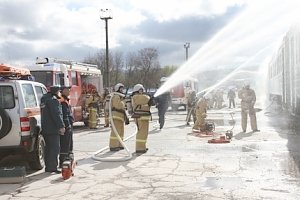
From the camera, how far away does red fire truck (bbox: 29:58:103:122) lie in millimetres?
16562

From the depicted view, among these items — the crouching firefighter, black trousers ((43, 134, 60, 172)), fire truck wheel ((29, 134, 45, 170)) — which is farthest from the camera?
the crouching firefighter

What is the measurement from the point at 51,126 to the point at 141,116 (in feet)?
9.56

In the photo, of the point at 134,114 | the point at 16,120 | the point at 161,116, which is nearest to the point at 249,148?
the point at 134,114

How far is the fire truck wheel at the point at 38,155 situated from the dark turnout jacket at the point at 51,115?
0.40 metres

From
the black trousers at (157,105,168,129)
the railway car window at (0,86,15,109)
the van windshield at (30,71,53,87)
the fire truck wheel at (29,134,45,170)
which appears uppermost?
the van windshield at (30,71,53,87)

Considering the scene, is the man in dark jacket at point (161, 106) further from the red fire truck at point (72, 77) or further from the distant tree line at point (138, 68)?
the distant tree line at point (138, 68)

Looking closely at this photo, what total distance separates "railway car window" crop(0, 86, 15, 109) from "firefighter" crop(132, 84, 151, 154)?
11.6ft

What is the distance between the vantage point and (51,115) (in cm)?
880

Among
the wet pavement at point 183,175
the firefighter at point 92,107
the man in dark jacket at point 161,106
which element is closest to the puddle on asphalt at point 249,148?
the wet pavement at point 183,175

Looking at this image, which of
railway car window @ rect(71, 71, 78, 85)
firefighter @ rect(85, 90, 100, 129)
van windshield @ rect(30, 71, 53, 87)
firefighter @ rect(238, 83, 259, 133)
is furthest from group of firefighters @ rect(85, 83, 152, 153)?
railway car window @ rect(71, 71, 78, 85)

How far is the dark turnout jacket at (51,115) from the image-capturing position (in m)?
8.76

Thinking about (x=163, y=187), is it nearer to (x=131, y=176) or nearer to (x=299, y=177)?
(x=131, y=176)

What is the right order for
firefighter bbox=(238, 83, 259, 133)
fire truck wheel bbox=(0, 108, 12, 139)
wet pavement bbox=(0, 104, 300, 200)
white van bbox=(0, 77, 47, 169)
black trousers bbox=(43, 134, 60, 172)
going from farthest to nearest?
firefighter bbox=(238, 83, 259, 133)
black trousers bbox=(43, 134, 60, 172)
white van bbox=(0, 77, 47, 169)
fire truck wheel bbox=(0, 108, 12, 139)
wet pavement bbox=(0, 104, 300, 200)

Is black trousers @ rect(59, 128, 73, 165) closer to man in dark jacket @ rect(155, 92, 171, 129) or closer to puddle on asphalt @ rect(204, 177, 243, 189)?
puddle on asphalt @ rect(204, 177, 243, 189)
